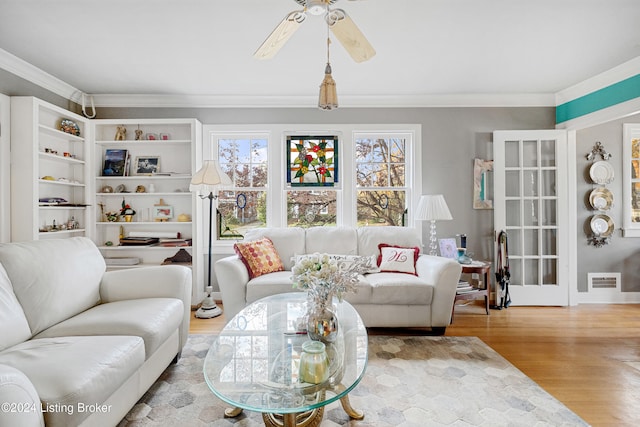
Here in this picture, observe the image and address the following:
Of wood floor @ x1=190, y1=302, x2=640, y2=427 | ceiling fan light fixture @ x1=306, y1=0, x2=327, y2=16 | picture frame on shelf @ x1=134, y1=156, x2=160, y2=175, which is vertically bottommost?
wood floor @ x1=190, y1=302, x2=640, y2=427

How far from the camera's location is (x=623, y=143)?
3748mm

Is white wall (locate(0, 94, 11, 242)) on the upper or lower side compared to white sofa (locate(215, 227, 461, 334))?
Answer: upper

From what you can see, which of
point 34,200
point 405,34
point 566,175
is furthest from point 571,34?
point 34,200

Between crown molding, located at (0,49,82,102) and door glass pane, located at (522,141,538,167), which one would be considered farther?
door glass pane, located at (522,141,538,167)

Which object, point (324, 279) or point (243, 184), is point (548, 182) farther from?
point (243, 184)

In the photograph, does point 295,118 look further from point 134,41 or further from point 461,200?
point 461,200

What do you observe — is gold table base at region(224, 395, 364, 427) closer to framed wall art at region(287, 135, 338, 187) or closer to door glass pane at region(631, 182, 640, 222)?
framed wall art at region(287, 135, 338, 187)

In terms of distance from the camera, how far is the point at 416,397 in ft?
6.03

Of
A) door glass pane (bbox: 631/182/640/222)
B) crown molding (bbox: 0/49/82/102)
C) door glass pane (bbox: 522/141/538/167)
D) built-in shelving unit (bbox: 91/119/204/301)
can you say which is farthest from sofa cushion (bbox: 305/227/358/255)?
door glass pane (bbox: 631/182/640/222)

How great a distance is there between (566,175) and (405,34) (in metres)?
2.70

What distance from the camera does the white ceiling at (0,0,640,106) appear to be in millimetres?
2092

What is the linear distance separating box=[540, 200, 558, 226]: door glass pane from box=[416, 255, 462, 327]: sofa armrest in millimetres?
1798

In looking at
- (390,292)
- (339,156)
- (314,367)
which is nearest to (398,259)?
(390,292)

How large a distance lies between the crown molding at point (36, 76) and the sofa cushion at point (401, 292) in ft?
12.3
